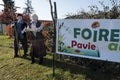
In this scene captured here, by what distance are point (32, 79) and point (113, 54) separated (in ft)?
8.62

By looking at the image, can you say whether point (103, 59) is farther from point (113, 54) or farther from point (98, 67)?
point (98, 67)

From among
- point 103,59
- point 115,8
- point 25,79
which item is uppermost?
point 115,8

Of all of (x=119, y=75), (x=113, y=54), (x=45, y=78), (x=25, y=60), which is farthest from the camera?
(x=25, y=60)

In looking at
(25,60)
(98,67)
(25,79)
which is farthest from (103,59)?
(25,60)

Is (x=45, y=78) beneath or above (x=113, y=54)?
beneath

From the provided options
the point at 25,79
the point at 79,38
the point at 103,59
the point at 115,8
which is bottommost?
the point at 25,79

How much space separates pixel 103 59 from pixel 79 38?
93 centimetres

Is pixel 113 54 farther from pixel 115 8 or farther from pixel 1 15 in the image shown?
pixel 1 15

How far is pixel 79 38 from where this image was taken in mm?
7785

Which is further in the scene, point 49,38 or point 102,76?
point 49,38

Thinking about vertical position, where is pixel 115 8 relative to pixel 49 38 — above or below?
above

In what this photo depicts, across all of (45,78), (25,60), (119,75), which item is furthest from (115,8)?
(25,60)

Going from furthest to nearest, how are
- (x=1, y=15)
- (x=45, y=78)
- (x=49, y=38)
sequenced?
(x=1, y=15)
(x=49, y=38)
(x=45, y=78)

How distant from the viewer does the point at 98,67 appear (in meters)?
8.21
